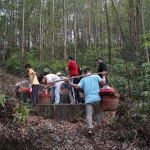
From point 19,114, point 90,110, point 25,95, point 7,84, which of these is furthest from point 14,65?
point 90,110

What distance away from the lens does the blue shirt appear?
6.64 meters

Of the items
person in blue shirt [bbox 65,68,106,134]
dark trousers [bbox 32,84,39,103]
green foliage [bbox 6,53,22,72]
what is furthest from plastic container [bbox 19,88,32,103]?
green foliage [bbox 6,53,22,72]

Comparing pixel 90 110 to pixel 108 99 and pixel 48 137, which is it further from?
pixel 48 137

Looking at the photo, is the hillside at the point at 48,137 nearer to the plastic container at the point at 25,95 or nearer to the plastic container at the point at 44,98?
the plastic container at the point at 44,98

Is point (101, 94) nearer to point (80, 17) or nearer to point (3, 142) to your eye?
point (3, 142)

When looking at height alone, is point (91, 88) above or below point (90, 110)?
above

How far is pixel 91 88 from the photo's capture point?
670cm

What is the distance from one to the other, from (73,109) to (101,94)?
1.57 m

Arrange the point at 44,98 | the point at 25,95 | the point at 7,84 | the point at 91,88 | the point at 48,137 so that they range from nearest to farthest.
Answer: the point at 48,137
the point at 91,88
the point at 44,98
the point at 25,95
the point at 7,84

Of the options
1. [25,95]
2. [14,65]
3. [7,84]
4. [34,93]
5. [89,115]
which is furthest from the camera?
[14,65]

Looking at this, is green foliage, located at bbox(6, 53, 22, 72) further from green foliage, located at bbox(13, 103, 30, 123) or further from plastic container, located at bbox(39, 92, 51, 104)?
green foliage, located at bbox(13, 103, 30, 123)

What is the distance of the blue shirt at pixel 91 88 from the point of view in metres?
6.64

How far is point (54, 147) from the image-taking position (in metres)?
5.96

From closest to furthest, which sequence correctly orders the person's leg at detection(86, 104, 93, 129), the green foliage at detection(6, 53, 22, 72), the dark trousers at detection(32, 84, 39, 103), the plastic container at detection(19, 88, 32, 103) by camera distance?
the person's leg at detection(86, 104, 93, 129) < the dark trousers at detection(32, 84, 39, 103) < the plastic container at detection(19, 88, 32, 103) < the green foliage at detection(6, 53, 22, 72)
